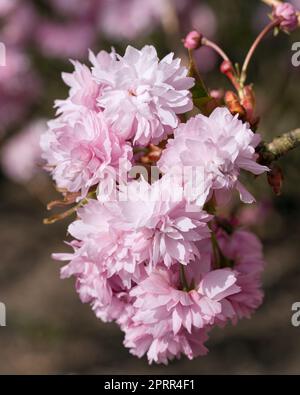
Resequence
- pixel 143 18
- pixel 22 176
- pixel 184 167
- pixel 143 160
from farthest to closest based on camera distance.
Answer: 1. pixel 22 176
2. pixel 143 18
3. pixel 143 160
4. pixel 184 167

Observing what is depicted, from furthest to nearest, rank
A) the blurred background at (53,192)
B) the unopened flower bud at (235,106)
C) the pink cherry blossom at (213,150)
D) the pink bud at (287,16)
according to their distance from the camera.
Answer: the blurred background at (53,192), the pink bud at (287,16), the unopened flower bud at (235,106), the pink cherry blossom at (213,150)

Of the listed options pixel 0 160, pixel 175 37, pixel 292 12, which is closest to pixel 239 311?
pixel 292 12

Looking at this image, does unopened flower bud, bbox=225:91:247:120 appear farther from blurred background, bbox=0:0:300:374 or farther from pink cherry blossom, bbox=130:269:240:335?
blurred background, bbox=0:0:300:374

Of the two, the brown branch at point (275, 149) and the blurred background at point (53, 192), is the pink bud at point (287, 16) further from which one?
the blurred background at point (53, 192)

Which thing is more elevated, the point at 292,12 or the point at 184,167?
the point at 292,12

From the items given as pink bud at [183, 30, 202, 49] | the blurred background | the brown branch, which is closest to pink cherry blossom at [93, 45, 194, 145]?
the brown branch

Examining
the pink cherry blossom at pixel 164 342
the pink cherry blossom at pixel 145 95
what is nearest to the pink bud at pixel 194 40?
the pink cherry blossom at pixel 145 95
